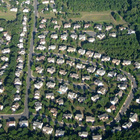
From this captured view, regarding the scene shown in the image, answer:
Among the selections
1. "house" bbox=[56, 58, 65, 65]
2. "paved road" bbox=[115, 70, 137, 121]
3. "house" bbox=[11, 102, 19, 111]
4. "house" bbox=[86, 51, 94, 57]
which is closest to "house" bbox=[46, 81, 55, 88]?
"house" bbox=[56, 58, 65, 65]

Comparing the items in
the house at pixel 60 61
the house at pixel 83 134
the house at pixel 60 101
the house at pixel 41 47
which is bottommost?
the house at pixel 83 134

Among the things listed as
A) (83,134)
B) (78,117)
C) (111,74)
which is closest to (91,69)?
(111,74)

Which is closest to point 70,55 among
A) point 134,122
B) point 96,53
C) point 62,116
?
point 96,53

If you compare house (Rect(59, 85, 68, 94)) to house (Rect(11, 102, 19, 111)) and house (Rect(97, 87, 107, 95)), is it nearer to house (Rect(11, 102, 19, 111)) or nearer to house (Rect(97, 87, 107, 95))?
house (Rect(97, 87, 107, 95))

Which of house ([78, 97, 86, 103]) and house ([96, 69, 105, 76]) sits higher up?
house ([96, 69, 105, 76])

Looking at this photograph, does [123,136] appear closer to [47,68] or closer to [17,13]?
[47,68]

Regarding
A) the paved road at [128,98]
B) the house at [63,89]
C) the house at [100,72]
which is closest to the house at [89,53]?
the house at [100,72]

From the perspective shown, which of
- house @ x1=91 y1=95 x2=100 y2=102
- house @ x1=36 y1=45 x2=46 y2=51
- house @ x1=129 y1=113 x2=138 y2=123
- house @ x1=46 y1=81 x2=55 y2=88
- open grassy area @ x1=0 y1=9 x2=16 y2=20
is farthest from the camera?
open grassy area @ x1=0 y1=9 x2=16 y2=20

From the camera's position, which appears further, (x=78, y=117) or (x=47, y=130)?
(x=78, y=117)

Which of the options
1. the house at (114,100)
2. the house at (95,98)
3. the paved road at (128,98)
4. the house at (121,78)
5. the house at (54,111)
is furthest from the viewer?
the house at (121,78)

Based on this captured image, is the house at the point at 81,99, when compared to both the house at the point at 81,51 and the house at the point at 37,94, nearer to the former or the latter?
the house at the point at 37,94

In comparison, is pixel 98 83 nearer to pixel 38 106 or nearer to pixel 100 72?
pixel 100 72
